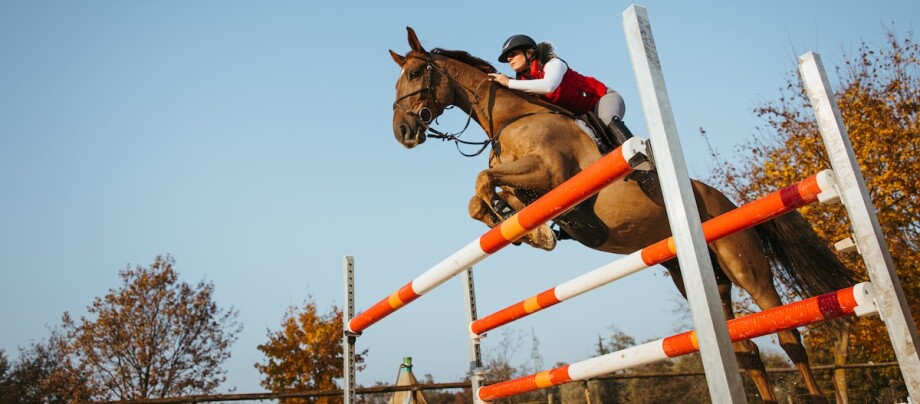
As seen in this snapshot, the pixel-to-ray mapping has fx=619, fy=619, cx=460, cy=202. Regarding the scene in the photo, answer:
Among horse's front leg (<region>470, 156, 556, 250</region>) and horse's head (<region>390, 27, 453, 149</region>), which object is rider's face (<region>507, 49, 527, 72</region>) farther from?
horse's front leg (<region>470, 156, 556, 250</region>)

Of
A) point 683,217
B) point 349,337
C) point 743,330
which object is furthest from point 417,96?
point 683,217

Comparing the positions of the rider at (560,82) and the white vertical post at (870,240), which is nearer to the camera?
the white vertical post at (870,240)

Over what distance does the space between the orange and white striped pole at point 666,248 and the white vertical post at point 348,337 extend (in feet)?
2.38

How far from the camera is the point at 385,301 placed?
3223mm

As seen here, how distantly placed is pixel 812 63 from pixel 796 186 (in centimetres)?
35

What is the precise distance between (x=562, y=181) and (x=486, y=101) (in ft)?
2.56

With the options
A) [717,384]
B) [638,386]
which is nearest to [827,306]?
[717,384]

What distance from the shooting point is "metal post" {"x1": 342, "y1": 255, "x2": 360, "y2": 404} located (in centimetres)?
Result: 355

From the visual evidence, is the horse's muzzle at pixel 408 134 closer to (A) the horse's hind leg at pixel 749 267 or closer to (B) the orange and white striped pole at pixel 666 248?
(B) the orange and white striped pole at pixel 666 248

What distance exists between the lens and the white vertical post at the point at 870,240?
1.44m

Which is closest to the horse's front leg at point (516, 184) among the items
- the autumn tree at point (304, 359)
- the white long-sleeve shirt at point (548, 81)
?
the white long-sleeve shirt at point (548, 81)

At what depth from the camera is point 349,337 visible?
12.0 feet

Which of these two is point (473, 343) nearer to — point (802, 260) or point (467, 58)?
point (467, 58)

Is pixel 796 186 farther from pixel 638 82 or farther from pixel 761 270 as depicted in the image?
pixel 761 270
